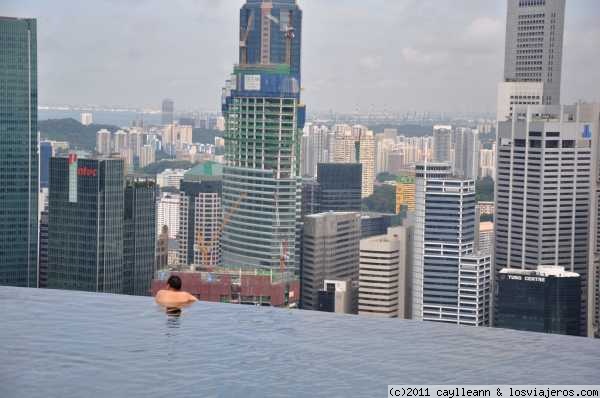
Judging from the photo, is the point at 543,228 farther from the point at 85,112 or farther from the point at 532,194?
the point at 85,112

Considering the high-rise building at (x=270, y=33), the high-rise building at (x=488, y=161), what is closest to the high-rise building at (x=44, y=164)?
the high-rise building at (x=270, y=33)

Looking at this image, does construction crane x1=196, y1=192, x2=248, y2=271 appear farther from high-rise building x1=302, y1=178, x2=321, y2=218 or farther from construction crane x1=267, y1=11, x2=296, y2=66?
construction crane x1=267, y1=11, x2=296, y2=66

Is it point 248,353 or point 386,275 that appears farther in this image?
point 386,275

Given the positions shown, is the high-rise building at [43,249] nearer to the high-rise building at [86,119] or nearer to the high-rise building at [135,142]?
the high-rise building at [86,119]

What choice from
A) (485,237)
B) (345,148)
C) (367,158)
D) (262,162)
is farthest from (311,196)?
(485,237)

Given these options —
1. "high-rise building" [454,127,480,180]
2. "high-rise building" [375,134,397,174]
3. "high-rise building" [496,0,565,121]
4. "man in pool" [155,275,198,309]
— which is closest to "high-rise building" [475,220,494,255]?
"high-rise building" [454,127,480,180]

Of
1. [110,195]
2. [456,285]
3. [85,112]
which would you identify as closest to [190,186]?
[85,112]

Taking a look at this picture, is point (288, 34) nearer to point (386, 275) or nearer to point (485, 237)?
point (485, 237)

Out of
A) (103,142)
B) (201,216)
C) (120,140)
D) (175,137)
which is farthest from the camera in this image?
(175,137)
